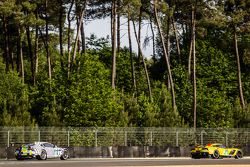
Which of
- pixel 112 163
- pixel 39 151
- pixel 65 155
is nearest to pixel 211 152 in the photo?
pixel 65 155

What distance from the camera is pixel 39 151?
3912 centimetres

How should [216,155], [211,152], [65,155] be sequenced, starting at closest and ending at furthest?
[65,155]
[211,152]
[216,155]

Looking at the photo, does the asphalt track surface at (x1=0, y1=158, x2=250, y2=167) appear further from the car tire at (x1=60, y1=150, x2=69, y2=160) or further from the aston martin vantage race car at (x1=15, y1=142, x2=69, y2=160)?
the car tire at (x1=60, y1=150, x2=69, y2=160)

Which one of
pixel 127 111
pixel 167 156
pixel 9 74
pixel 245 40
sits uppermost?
pixel 245 40

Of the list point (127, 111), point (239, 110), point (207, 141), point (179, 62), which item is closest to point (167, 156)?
point (207, 141)

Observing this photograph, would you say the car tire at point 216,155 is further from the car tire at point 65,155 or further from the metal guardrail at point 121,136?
the car tire at point 65,155

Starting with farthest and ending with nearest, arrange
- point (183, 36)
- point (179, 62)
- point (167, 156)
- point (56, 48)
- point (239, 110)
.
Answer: point (56, 48) → point (183, 36) → point (179, 62) → point (239, 110) → point (167, 156)

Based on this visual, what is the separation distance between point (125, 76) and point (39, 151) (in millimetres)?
36268

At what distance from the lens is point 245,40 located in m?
76.2

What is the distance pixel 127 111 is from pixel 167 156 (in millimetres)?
9002

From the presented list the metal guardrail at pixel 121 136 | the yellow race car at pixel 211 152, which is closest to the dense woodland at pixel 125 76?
the metal guardrail at pixel 121 136

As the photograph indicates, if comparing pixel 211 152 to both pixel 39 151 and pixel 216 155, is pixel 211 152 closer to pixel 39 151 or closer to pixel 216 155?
pixel 216 155

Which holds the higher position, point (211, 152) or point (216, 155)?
point (211, 152)

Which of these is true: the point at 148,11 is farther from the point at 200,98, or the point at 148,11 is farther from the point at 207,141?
the point at 207,141
